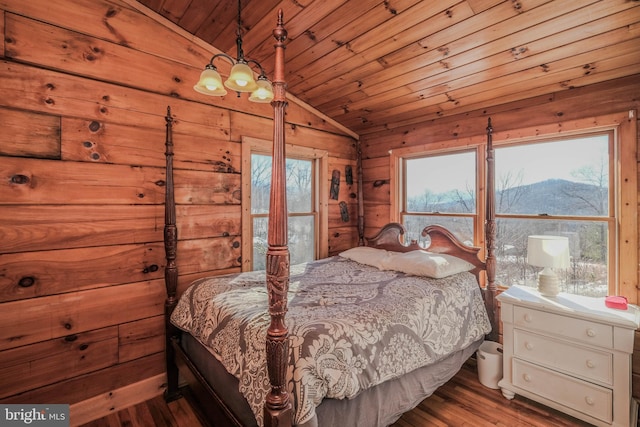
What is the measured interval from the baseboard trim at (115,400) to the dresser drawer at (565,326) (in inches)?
108

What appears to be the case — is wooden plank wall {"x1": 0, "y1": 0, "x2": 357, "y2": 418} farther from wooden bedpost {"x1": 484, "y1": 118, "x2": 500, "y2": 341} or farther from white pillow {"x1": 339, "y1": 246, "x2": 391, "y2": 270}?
wooden bedpost {"x1": 484, "y1": 118, "x2": 500, "y2": 341}

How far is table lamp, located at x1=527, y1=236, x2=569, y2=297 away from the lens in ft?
6.95

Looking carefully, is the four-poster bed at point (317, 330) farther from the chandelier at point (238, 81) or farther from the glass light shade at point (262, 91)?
the glass light shade at point (262, 91)

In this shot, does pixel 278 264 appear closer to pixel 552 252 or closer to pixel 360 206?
pixel 552 252

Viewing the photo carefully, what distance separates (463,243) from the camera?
2898 mm

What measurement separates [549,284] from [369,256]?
1.41m

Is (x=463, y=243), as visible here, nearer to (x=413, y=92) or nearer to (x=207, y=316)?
(x=413, y=92)

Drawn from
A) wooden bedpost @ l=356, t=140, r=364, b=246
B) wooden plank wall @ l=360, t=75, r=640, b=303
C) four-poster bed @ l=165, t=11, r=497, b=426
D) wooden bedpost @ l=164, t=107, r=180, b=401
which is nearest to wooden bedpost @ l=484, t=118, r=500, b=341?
four-poster bed @ l=165, t=11, r=497, b=426

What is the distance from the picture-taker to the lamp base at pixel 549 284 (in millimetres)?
2213

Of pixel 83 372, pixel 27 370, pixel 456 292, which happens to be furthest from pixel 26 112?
pixel 456 292

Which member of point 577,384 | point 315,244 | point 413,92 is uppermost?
point 413,92

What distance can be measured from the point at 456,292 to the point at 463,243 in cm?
78

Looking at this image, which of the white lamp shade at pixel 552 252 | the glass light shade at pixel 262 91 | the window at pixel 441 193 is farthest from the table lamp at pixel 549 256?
the glass light shade at pixel 262 91

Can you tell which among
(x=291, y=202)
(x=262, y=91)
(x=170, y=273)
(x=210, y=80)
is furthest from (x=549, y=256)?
(x=170, y=273)
